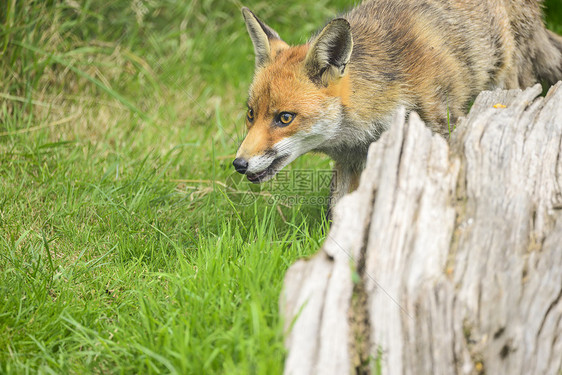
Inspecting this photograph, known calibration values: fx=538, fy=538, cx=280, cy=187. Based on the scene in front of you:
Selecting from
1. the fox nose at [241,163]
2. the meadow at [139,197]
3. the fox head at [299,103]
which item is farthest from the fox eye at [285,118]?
the meadow at [139,197]

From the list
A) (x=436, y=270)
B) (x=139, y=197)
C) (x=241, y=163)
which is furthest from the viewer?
(x=139, y=197)

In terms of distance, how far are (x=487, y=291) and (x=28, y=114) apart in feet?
16.1

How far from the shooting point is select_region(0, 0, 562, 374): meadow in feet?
9.01

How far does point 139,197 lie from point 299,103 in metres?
1.51

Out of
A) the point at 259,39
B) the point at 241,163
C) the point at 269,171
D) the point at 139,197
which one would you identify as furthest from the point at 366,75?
the point at 139,197

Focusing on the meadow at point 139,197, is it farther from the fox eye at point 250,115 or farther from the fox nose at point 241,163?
the fox eye at point 250,115

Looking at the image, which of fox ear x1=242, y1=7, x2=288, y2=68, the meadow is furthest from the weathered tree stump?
fox ear x1=242, y1=7, x2=288, y2=68

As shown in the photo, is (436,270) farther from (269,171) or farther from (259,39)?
(259,39)

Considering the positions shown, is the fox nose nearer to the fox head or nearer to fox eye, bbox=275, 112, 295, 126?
the fox head

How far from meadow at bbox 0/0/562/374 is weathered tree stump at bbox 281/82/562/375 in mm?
272

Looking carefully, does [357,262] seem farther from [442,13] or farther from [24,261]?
[442,13]

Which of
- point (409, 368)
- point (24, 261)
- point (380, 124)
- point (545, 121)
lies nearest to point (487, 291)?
point (409, 368)

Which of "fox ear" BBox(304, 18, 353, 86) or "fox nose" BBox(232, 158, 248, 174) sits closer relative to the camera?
"fox nose" BBox(232, 158, 248, 174)

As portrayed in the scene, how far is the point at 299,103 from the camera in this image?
13.1 feet
